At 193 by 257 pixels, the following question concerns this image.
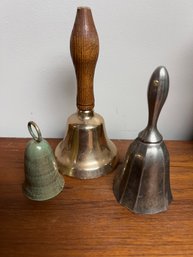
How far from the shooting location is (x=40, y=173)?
17.9 inches

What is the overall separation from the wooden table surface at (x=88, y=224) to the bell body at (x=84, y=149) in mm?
21

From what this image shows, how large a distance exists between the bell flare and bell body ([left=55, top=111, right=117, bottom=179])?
2.0 inches

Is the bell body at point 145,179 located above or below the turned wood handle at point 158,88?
below

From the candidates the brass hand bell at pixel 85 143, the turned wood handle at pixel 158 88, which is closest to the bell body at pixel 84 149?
the brass hand bell at pixel 85 143

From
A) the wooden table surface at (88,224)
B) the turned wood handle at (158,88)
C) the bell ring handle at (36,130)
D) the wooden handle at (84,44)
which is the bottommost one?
the wooden table surface at (88,224)

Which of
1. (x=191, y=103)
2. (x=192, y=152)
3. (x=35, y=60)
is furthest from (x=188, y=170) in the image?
(x=35, y=60)

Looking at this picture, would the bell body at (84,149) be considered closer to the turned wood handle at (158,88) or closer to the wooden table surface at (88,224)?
the wooden table surface at (88,224)

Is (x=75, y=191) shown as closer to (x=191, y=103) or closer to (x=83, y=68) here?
(x=83, y=68)

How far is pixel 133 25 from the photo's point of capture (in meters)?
0.57

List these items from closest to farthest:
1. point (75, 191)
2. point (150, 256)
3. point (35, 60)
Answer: point (150, 256) → point (75, 191) → point (35, 60)

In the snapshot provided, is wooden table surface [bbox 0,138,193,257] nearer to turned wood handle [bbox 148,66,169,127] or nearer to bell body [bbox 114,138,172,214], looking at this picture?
bell body [bbox 114,138,172,214]

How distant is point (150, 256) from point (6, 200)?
0.27 m

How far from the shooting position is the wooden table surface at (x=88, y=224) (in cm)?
40

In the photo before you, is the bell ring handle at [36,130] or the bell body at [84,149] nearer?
the bell ring handle at [36,130]
